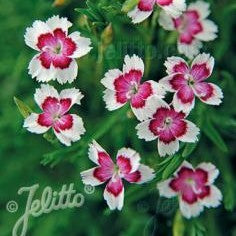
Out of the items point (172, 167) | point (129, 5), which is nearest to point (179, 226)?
point (172, 167)

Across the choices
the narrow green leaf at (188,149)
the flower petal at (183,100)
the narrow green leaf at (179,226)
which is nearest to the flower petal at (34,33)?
the flower petal at (183,100)

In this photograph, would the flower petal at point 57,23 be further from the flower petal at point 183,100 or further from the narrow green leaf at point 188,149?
the narrow green leaf at point 188,149

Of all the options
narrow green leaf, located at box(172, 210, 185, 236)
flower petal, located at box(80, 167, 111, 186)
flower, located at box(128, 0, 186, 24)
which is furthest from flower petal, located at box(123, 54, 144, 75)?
narrow green leaf, located at box(172, 210, 185, 236)

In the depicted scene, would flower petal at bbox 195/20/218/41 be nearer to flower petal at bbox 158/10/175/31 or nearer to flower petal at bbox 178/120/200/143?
flower petal at bbox 158/10/175/31

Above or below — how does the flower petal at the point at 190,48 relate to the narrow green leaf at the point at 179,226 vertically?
above

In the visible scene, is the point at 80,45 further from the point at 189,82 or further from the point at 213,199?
the point at 213,199

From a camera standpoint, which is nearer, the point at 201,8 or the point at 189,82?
the point at 189,82
